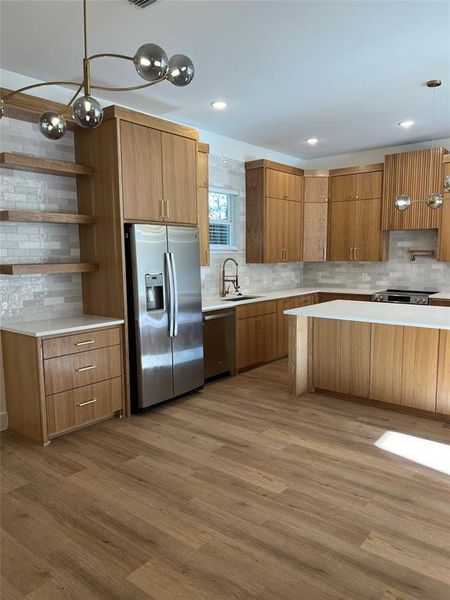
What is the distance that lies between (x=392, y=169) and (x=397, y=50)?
2862mm

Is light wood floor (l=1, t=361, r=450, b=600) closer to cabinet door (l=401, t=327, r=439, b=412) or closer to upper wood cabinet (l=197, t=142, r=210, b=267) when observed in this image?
cabinet door (l=401, t=327, r=439, b=412)

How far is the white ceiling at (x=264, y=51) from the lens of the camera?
2607 mm

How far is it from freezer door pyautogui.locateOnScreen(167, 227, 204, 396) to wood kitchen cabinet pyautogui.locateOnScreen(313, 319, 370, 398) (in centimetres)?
119

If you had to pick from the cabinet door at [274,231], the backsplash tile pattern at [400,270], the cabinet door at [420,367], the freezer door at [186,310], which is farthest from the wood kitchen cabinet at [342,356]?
the backsplash tile pattern at [400,270]

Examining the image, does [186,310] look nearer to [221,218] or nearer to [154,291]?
[154,291]

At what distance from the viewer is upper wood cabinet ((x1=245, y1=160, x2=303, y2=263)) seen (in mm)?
5781

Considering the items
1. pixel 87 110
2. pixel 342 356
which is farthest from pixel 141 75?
pixel 342 356

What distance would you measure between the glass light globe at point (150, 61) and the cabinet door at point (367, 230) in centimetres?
497

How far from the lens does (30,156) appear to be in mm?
3447

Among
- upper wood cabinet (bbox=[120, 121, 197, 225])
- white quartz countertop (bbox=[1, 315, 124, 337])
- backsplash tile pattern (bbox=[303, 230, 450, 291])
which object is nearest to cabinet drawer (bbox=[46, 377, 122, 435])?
white quartz countertop (bbox=[1, 315, 124, 337])

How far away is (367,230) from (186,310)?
3.34m

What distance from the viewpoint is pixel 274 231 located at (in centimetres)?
597

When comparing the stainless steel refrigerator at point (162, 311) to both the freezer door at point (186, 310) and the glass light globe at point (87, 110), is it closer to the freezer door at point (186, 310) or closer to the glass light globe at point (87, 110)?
the freezer door at point (186, 310)

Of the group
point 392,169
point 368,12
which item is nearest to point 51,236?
point 368,12
